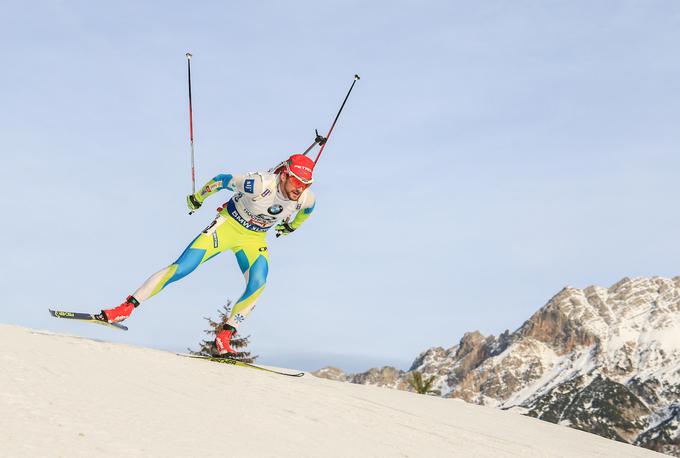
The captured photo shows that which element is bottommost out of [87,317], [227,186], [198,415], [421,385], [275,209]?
[198,415]

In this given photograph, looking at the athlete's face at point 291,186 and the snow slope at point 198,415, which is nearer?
the snow slope at point 198,415

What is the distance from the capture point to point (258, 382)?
364 inches

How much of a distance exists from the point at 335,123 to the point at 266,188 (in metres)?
2.07

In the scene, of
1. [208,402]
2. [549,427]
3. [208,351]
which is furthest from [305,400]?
[208,351]

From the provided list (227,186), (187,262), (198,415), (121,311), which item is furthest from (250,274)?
(198,415)

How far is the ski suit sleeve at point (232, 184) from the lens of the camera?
1125cm

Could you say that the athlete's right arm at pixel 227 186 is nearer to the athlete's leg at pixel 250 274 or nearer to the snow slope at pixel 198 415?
the athlete's leg at pixel 250 274

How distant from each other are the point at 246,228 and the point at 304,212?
1.15 meters

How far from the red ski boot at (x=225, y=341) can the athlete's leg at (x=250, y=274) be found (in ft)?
0.29

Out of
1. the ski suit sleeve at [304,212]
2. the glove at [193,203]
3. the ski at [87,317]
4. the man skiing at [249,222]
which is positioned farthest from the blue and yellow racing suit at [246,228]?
the ski at [87,317]

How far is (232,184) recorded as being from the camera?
1152 cm

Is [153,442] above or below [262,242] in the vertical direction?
below

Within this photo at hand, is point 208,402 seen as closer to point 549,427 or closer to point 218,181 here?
point 218,181

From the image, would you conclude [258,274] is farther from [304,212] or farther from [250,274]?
[304,212]
